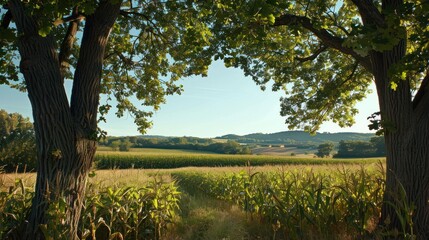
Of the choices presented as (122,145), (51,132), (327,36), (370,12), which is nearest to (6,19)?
(51,132)

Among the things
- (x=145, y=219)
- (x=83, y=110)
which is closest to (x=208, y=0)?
(x=83, y=110)

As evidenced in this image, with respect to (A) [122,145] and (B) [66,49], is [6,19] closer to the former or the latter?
(B) [66,49]

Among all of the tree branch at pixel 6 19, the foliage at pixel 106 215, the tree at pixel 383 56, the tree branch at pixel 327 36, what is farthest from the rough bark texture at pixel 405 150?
the tree branch at pixel 6 19

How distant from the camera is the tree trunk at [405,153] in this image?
567 cm

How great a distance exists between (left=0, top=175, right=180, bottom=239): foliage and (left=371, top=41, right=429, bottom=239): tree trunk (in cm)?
460

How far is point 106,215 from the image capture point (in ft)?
20.3

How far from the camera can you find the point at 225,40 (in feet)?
24.6

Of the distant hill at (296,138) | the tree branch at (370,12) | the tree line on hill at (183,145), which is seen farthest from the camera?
the distant hill at (296,138)

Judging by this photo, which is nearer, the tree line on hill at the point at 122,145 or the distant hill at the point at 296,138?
the tree line on hill at the point at 122,145

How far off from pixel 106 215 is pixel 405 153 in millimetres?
6140

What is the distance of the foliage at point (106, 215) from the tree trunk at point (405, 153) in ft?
15.1

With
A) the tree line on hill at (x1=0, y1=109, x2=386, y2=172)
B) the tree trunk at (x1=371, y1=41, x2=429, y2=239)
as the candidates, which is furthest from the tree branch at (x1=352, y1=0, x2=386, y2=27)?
the tree line on hill at (x1=0, y1=109, x2=386, y2=172)

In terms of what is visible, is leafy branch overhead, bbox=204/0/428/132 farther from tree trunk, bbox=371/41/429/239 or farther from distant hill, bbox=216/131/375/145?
distant hill, bbox=216/131/375/145

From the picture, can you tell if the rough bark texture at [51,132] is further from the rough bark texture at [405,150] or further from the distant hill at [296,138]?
the distant hill at [296,138]
